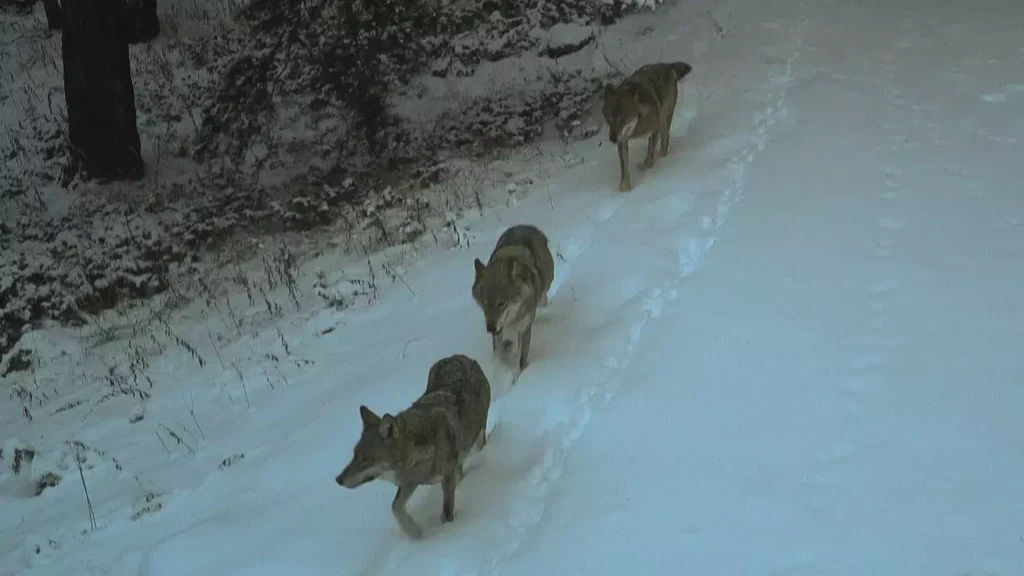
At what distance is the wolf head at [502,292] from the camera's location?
6.34 metres

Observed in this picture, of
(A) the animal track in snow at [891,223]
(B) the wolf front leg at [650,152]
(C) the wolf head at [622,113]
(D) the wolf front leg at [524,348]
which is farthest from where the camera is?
(B) the wolf front leg at [650,152]

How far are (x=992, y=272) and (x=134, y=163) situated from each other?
461 inches

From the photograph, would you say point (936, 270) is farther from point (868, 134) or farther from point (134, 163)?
point (134, 163)

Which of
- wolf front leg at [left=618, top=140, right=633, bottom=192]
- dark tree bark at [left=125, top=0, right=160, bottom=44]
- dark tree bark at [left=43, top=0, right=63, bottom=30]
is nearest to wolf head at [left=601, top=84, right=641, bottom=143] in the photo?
wolf front leg at [left=618, top=140, right=633, bottom=192]

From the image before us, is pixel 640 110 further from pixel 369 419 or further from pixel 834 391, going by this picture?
pixel 369 419

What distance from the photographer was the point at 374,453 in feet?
15.6

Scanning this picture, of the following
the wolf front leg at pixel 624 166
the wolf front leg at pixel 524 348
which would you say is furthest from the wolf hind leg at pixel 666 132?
the wolf front leg at pixel 524 348

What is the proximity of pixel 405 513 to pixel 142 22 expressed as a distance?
15119 millimetres

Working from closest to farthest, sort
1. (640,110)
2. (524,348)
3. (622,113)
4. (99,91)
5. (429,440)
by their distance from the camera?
1. (429,440)
2. (524,348)
3. (622,113)
4. (640,110)
5. (99,91)

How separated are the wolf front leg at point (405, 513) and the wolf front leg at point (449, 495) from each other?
0.19 meters

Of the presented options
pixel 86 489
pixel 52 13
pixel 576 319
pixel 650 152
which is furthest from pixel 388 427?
pixel 52 13

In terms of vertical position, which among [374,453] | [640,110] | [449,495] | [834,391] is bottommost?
[449,495]

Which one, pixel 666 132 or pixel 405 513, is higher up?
pixel 666 132

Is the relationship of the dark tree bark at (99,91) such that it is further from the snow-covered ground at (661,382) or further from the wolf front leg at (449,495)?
the wolf front leg at (449,495)
